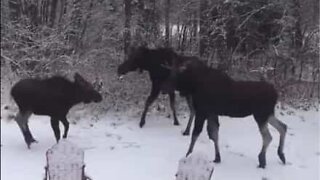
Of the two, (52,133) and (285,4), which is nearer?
(52,133)

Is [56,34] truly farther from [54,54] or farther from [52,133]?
[52,133]

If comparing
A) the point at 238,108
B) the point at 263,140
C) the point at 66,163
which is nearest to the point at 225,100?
the point at 238,108

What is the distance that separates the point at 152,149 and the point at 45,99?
1.82 m

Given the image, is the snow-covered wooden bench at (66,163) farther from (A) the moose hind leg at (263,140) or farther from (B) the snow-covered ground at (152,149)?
(A) the moose hind leg at (263,140)

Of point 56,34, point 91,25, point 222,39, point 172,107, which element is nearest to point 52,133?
point 172,107

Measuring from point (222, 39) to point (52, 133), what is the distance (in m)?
4.89

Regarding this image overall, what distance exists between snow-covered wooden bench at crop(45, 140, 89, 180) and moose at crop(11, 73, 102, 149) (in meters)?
2.63

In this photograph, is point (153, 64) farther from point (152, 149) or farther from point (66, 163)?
point (66, 163)

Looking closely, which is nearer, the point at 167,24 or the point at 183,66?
the point at 183,66

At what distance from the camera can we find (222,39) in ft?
40.5

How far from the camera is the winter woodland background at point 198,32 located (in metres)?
11.8

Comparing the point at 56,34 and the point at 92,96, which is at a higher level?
the point at 56,34

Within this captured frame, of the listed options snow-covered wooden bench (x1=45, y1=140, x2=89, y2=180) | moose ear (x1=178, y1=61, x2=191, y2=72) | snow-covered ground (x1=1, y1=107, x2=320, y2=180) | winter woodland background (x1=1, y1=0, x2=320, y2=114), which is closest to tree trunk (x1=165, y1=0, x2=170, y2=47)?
winter woodland background (x1=1, y1=0, x2=320, y2=114)

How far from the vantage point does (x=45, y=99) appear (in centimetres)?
830
